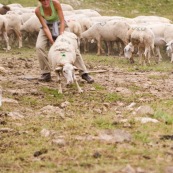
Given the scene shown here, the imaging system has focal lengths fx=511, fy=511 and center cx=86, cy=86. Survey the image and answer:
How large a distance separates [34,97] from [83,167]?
413 cm

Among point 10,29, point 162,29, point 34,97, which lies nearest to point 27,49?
point 10,29

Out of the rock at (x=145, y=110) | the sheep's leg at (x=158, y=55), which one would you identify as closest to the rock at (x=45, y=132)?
the rock at (x=145, y=110)

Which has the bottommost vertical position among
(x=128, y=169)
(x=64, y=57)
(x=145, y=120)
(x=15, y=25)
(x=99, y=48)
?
(x=99, y=48)

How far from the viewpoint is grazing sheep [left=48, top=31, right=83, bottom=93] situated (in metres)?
9.22

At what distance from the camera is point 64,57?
9.42m

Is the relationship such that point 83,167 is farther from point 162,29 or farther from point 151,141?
point 162,29

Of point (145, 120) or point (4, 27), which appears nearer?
point (145, 120)

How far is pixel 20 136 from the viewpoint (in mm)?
6355

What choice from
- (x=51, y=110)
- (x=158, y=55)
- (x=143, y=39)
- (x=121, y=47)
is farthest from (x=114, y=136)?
(x=121, y=47)

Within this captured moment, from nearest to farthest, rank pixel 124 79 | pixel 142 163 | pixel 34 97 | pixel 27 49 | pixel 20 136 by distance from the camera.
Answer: pixel 142 163, pixel 20 136, pixel 34 97, pixel 124 79, pixel 27 49

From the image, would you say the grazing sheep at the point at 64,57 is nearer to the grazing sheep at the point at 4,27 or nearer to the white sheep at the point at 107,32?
the white sheep at the point at 107,32

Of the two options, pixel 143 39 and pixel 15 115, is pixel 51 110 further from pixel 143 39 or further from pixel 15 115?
pixel 143 39

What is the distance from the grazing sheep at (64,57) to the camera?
30.2 ft

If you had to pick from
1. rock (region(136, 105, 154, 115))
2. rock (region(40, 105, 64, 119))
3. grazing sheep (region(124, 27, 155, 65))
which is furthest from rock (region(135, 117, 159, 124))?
grazing sheep (region(124, 27, 155, 65))
